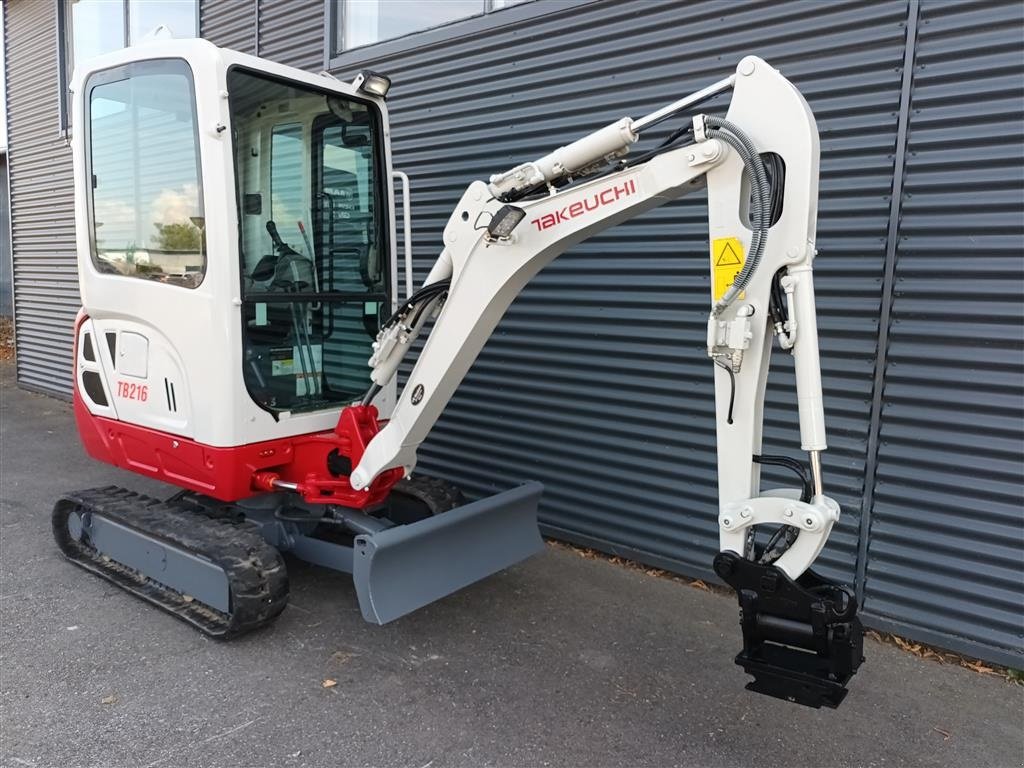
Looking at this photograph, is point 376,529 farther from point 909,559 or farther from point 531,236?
point 909,559

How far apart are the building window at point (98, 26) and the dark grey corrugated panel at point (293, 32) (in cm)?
219

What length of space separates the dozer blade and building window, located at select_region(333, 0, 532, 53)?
357 centimetres

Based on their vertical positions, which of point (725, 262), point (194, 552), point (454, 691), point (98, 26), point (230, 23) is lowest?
point (454, 691)

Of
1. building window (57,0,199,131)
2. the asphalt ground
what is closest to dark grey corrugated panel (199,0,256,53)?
building window (57,0,199,131)

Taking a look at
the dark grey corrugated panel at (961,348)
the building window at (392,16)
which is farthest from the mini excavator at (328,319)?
the building window at (392,16)

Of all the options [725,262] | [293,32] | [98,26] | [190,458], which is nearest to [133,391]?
[190,458]

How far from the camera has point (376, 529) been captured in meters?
3.80

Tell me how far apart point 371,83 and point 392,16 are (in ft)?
8.54

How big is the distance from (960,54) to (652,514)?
2936 mm

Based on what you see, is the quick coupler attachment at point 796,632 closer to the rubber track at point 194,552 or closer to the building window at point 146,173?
the rubber track at point 194,552

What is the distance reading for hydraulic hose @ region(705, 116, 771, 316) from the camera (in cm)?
241

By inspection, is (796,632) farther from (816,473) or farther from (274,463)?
(274,463)

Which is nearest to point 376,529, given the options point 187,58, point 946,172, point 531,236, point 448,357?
point 448,357

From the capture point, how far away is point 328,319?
4059 mm
